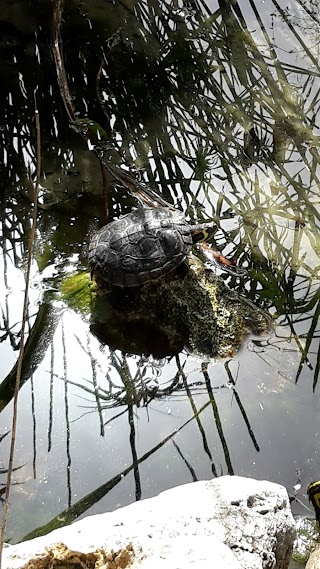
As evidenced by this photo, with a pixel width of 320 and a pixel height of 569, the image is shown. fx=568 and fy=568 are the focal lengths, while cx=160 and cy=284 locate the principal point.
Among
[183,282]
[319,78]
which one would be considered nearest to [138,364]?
[183,282]

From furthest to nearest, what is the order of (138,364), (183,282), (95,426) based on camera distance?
1. (183,282)
2. (138,364)
3. (95,426)

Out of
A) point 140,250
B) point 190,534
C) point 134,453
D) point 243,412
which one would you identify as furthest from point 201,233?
point 190,534

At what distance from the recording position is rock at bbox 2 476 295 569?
1396 millimetres

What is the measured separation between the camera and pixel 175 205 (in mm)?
3674

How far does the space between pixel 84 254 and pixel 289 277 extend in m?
1.21

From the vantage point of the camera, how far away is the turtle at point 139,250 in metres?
3.01

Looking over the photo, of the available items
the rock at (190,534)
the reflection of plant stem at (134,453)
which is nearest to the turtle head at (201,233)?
the reflection of plant stem at (134,453)

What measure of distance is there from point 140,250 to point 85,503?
129 cm

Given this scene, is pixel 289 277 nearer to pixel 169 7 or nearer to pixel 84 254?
pixel 84 254

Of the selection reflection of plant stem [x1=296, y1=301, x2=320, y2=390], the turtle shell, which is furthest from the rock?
the turtle shell

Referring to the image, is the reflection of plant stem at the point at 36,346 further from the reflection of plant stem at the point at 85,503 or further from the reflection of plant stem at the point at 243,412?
the reflection of plant stem at the point at 243,412

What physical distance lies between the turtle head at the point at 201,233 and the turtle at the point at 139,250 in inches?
2.0

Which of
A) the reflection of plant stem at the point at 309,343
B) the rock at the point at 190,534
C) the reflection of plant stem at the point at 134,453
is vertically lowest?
the rock at the point at 190,534

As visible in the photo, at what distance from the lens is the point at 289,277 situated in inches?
126
